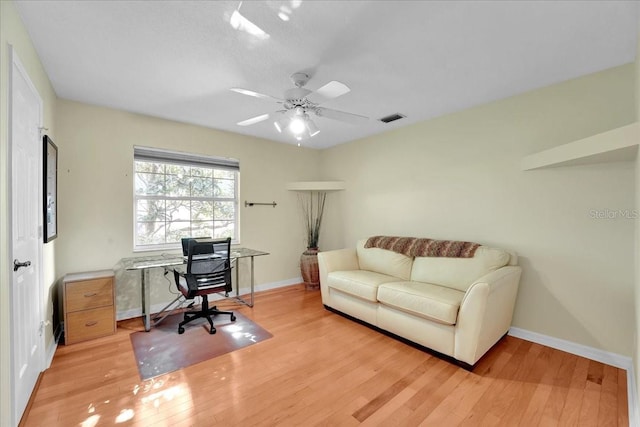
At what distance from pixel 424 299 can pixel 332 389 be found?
1.06 m

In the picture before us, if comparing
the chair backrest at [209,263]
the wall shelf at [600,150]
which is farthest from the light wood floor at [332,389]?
the wall shelf at [600,150]

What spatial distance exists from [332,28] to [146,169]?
2.88m

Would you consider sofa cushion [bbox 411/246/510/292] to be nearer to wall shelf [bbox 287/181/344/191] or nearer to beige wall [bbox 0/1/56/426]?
wall shelf [bbox 287/181/344/191]

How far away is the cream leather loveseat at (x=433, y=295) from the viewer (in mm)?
2113

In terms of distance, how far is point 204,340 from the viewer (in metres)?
2.64

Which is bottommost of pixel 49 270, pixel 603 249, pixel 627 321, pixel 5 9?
pixel 627 321

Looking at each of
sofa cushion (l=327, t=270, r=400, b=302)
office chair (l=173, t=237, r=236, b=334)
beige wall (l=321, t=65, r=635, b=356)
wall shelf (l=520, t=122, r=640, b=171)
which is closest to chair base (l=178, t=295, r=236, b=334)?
office chair (l=173, t=237, r=236, b=334)

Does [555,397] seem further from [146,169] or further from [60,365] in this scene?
[146,169]

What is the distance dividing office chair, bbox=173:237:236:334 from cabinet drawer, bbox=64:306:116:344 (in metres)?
0.67

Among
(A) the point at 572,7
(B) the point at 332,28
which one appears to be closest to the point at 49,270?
(B) the point at 332,28

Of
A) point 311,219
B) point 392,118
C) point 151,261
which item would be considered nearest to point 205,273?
point 151,261

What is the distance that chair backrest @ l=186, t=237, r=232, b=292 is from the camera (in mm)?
2717

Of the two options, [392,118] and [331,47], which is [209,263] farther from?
[392,118]

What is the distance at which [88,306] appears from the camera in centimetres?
262
